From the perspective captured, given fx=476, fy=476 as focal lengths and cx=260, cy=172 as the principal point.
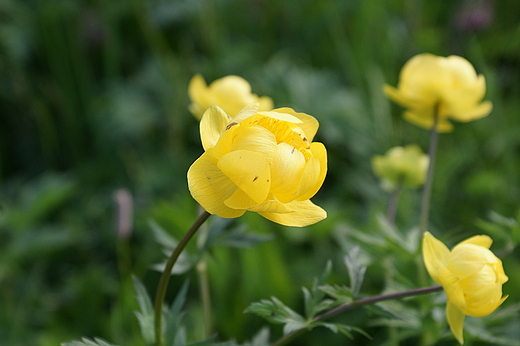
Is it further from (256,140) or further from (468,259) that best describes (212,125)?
(468,259)

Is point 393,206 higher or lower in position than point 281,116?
lower

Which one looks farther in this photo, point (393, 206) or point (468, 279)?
point (393, 206)

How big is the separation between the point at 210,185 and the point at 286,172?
0.23 feet

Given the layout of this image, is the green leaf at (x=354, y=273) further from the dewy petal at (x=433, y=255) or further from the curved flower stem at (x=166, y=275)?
the curved flower stem at (x=166, y=275)

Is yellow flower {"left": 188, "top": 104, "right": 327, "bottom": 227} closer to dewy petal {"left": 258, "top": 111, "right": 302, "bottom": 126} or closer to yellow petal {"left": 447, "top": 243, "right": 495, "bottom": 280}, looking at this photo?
dewy petal {"left": 258, "top": 111, "right": 302, "bottom": 126}

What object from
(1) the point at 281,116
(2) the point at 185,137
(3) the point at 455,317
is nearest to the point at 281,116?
(1) the point at 281,116

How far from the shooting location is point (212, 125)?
1.49 feet

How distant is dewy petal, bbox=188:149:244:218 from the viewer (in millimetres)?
413

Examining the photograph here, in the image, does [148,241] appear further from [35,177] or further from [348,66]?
[348,66]

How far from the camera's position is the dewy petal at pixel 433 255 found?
50cm

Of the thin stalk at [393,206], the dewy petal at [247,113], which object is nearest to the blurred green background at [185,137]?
the thin stalk at [393,206]

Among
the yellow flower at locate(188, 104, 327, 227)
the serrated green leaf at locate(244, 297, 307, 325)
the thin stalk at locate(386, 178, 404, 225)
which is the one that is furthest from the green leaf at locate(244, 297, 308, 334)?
the thin stalk at locate(386, 178, 404, 225)

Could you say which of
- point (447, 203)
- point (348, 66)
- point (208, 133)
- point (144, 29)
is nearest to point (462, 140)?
point (447, 203)

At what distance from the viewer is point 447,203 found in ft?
4.00
